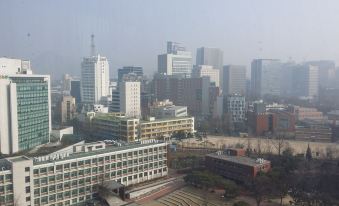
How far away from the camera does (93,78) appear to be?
31.9 meters

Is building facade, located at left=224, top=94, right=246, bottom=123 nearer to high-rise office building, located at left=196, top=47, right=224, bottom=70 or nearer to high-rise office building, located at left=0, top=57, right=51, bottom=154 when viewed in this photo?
high-rise office building, located at left=0, top=57, right=51, bottom=154

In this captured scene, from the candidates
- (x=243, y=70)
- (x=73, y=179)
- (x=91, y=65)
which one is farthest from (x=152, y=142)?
(x=243, y=70)

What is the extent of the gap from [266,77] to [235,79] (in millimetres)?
4120

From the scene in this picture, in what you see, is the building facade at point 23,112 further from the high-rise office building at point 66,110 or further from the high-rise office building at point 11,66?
the high-rise office building at point 66,110

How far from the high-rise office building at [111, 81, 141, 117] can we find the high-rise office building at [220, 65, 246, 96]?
1985cm

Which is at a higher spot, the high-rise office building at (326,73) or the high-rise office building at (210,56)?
the high-rise office building at (210,56)

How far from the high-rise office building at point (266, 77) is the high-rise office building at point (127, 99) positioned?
22032mm

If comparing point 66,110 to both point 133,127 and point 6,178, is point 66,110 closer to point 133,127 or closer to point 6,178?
point 133,127

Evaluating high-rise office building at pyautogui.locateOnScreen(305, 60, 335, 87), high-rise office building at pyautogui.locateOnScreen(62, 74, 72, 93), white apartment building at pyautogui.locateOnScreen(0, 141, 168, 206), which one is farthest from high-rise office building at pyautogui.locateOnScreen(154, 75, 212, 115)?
high-rise office building at pyautogui.locateOnScreen(305, 60, 335, 87)

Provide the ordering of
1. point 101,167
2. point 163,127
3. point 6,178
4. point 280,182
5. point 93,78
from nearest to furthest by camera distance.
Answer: point 6,178
point 280,182
point 101,167
point 163,127
point 93,78

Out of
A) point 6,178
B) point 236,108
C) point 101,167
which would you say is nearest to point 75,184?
point 101,167

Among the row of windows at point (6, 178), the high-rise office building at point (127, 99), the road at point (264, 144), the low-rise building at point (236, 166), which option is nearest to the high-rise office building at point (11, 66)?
the row of windows at point (6, 178)

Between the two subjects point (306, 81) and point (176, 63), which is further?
point (306, 81)

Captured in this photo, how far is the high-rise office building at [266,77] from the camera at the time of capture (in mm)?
42150
